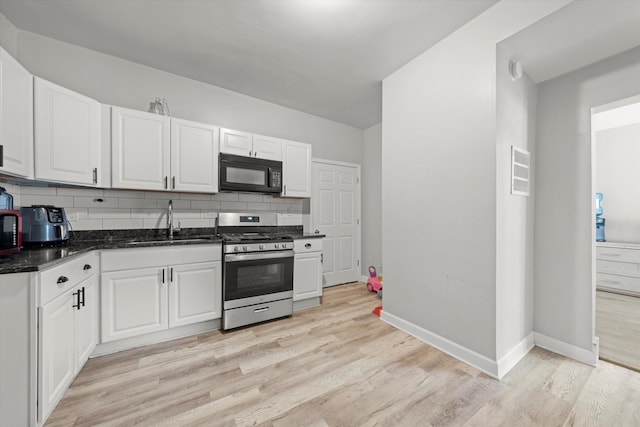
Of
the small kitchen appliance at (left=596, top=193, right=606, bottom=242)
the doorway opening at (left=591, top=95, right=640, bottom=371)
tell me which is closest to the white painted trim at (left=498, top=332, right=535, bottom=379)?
the doorway opening at (left=591, top=95, right=640, bottom=371)

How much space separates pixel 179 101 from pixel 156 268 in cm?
194

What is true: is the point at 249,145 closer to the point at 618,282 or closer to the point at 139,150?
the point at 139,150

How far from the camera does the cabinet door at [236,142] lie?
111 inches

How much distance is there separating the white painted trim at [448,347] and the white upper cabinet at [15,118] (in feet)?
10.9

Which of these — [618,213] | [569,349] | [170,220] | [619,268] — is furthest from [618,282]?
[170,220]

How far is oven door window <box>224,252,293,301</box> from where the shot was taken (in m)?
2.49

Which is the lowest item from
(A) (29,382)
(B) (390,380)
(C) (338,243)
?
(B) (390,380)

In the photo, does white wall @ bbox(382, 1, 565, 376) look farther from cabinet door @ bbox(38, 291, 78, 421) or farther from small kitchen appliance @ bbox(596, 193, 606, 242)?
small kitchen appliance @ bbox(596, 193, 606, 242)

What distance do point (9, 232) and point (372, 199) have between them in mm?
4022

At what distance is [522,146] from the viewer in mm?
2127

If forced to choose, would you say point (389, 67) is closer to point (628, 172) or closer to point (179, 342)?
point (179, 342)

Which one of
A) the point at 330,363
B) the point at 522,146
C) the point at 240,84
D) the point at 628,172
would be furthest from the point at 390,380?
the point at 628,172

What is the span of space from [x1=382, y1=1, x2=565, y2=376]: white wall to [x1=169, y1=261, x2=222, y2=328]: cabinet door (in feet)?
5.97

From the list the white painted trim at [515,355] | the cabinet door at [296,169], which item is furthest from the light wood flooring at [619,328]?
the cabinet door at [296,169]
